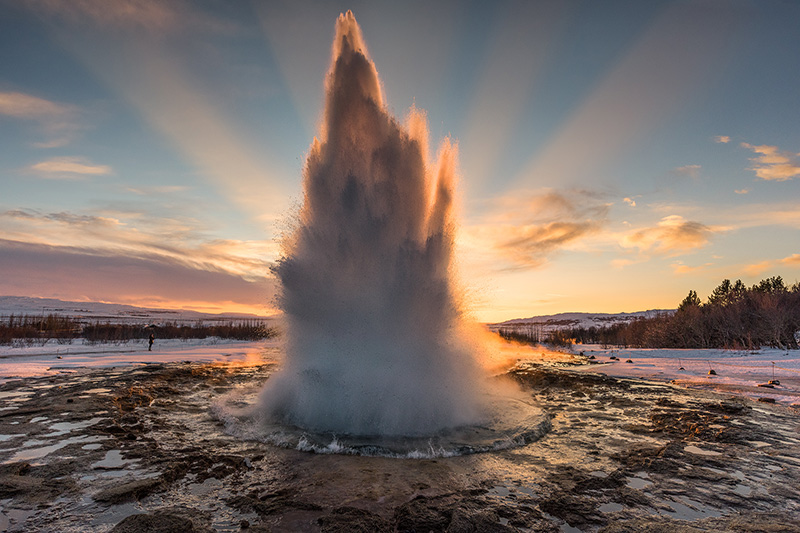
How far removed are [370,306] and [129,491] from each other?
684 centimetres

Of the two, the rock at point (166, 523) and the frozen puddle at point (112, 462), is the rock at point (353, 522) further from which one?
the frozen puddle at point (112, 462)

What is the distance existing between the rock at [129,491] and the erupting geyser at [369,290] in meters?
4.43

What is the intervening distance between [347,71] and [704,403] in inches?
729

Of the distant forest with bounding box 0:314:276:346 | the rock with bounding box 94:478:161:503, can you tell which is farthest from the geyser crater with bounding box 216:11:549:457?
the distant forest with bounding box 0:314:276:346

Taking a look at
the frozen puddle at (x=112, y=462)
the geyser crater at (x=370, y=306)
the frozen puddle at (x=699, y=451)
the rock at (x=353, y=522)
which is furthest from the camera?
the geyser crater at (x=370, y=306)

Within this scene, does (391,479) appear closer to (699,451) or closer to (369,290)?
(369,290)

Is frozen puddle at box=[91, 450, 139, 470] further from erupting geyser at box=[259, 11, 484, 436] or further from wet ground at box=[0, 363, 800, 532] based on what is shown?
erupting geyser at box=[259, 11, 484, 436]

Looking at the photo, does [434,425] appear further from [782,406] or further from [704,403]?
[782,406]

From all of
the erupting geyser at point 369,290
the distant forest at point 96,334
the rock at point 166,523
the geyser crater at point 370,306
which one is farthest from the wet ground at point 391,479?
the distant forest at point 96,334

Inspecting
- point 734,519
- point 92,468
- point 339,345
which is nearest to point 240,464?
point 92,468

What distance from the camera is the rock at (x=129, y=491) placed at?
18.9 ft

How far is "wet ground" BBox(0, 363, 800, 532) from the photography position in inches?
209

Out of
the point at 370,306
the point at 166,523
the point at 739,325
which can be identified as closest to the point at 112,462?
the point at 166,523

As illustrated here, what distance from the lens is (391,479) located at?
695 cm
